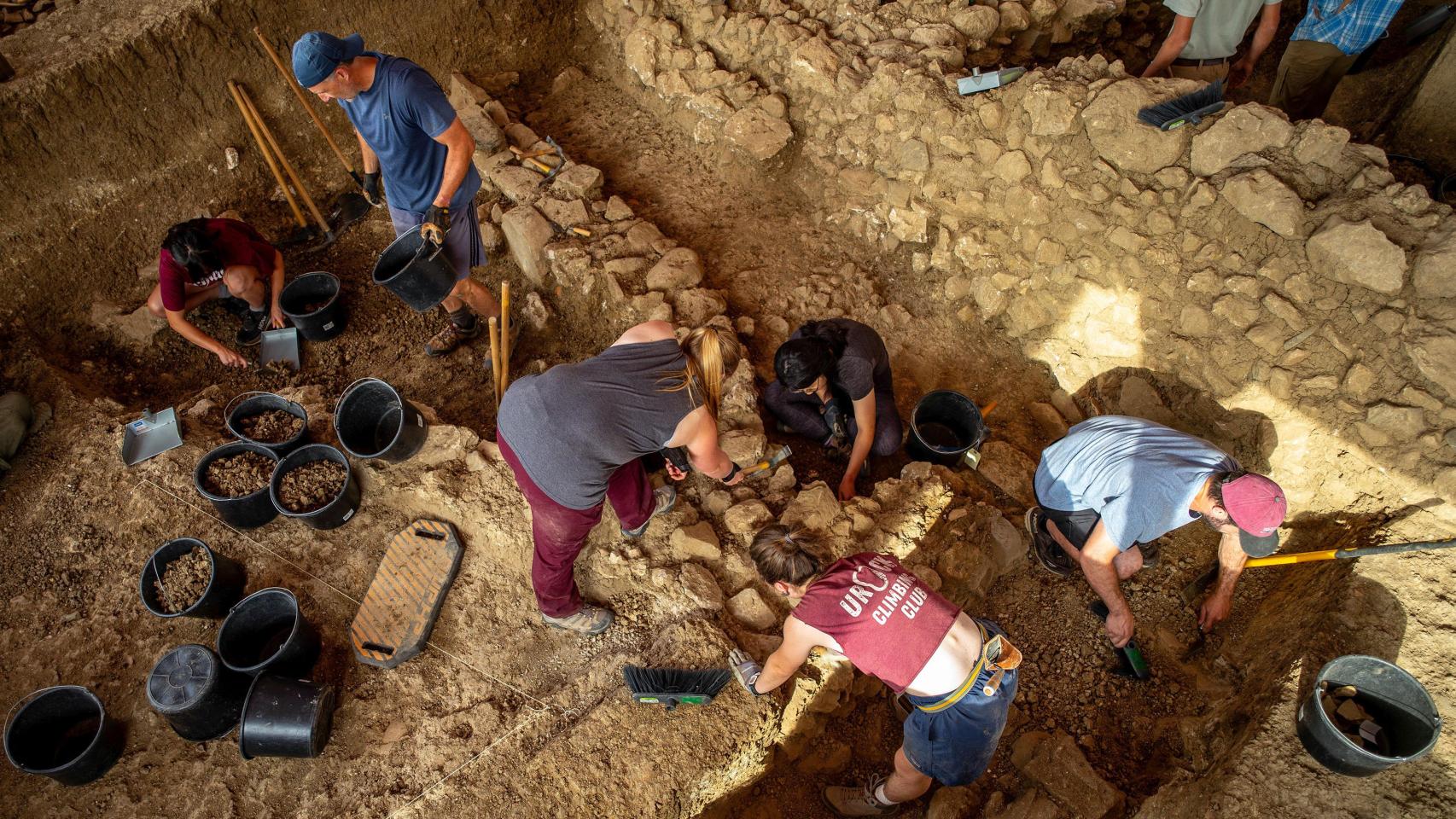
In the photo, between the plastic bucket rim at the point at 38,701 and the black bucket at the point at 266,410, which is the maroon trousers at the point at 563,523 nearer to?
the black bucket at the point at 266,410

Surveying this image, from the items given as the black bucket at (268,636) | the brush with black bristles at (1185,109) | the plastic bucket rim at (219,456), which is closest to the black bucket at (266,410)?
the plastic bucket rim at (219,456)

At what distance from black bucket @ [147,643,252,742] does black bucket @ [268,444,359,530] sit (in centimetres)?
63

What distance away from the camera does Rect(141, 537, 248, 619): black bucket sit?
2.96 metres

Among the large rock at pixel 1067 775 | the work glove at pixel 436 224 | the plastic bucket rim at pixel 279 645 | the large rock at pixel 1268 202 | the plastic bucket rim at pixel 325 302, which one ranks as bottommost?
the large rock at pixel 1067 775

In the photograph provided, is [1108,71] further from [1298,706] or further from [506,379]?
[506,379]

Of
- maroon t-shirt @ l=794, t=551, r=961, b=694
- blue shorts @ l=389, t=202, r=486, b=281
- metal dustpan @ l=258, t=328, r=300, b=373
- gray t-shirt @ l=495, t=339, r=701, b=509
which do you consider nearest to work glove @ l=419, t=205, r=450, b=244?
blue shorts @ l=389, t=202, r=486, b=281

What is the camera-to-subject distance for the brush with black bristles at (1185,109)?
3.31 meters

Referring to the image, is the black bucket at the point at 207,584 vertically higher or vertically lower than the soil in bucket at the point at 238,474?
lower

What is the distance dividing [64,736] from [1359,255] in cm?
579

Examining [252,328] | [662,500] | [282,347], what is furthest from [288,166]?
[662,500]

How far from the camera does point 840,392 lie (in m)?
3.70

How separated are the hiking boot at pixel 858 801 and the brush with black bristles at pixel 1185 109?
11.1 feet

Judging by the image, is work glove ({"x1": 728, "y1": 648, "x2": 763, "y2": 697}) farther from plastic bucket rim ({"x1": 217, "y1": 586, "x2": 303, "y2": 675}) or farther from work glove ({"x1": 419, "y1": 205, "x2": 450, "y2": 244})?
work glove ({"x1": 419, "y1": 205, "x2": 450, "y2": 244})

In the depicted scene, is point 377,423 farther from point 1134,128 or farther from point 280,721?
point 1134,128
